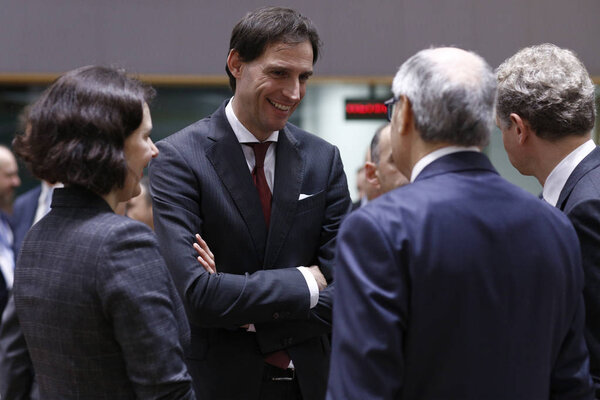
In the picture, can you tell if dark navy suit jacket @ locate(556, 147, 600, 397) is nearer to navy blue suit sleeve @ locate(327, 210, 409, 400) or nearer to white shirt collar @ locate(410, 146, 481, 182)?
white shirt collar @ locate(410, 146, 481, 182)

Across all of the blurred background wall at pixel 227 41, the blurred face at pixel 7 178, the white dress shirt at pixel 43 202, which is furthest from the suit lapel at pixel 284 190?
the blurred face at pixel 7 178

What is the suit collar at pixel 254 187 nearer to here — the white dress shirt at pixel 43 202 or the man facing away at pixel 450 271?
the man facing away at pixel 450 271

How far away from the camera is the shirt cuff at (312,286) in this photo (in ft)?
7.39

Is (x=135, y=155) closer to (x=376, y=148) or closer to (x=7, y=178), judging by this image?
(x=376, y=148)

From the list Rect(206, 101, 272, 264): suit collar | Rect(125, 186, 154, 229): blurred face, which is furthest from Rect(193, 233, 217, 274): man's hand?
Rect(125, 186, 154, 229): blurred face

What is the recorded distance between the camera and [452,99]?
1.45m

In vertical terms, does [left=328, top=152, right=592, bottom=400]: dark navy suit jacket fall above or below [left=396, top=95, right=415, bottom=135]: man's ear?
below

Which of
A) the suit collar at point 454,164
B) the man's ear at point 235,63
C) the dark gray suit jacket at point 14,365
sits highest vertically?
the man's ear at point 235,63

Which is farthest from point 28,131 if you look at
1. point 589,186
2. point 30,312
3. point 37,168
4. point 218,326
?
point 589,186

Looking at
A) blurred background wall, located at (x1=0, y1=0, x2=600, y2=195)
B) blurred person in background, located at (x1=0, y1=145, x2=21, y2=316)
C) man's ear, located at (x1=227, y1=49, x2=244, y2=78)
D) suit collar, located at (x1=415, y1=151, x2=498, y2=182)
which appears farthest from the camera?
blurred background wall, located at (x1=0, y1=0, x2=600, y2=195)

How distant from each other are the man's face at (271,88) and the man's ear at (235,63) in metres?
0.06

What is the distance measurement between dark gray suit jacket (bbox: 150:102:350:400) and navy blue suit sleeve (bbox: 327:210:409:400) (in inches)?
31.2

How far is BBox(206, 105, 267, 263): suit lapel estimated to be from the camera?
2.31 m

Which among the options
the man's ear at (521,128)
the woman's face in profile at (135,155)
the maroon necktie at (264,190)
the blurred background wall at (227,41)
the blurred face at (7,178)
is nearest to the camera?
the woman's face in profile at (135,155)
